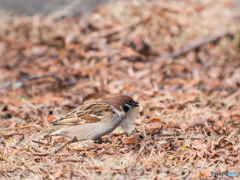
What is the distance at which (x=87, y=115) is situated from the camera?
374 cm

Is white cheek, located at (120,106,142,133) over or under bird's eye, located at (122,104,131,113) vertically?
under

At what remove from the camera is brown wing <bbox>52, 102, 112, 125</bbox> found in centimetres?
367

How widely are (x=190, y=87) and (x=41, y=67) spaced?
11.0ft

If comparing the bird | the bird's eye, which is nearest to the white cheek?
the bird

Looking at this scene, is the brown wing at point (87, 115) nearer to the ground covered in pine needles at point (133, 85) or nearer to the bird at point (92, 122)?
the bird at point (92, 122)

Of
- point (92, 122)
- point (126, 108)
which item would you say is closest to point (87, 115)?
point (92, 122)

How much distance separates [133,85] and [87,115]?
242cm

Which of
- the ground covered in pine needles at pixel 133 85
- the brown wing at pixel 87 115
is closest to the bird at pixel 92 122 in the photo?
the brown wing at pixel 87 115

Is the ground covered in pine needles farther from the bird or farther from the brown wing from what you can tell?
the brown wing

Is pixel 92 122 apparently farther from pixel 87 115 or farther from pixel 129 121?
pixel 129 121

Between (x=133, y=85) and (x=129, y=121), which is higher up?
(x=133, y=85)

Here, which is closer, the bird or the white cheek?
the bird

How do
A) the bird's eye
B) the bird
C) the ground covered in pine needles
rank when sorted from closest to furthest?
the ground covered in pine needles
the bird
the bird's eye

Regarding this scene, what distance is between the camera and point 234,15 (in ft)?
26.8
